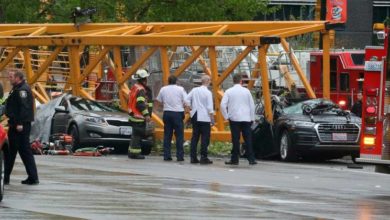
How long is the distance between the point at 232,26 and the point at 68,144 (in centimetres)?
483

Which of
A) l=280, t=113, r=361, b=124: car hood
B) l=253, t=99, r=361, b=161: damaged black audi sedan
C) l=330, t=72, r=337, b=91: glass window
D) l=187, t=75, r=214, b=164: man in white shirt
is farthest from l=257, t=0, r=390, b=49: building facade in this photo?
l=187, t=75, r=214, b=164: man in white shirt

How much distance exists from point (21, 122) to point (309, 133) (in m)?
9.05

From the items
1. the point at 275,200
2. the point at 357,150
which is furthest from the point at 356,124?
the point at 275,200

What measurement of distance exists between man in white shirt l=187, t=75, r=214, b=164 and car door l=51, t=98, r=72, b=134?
446 centimetres

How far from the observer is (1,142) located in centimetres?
1394

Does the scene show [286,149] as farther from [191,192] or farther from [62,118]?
[191,192]

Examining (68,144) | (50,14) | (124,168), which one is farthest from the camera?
(50,14)

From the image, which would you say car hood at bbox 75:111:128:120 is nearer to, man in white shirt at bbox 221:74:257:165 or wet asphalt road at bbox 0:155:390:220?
wet asphalt road at bbox 0:155:390:220

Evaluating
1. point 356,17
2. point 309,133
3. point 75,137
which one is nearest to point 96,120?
point 75,137

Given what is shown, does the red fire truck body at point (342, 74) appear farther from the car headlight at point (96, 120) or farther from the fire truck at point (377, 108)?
the fire truck at point (377, 108)

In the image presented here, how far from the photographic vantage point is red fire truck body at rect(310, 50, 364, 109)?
3362 centimetres

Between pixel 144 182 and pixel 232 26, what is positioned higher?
pixel 232 26

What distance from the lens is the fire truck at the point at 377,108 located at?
1667 centimetres

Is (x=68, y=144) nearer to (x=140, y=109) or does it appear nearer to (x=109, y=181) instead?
(x=140, y=109)
